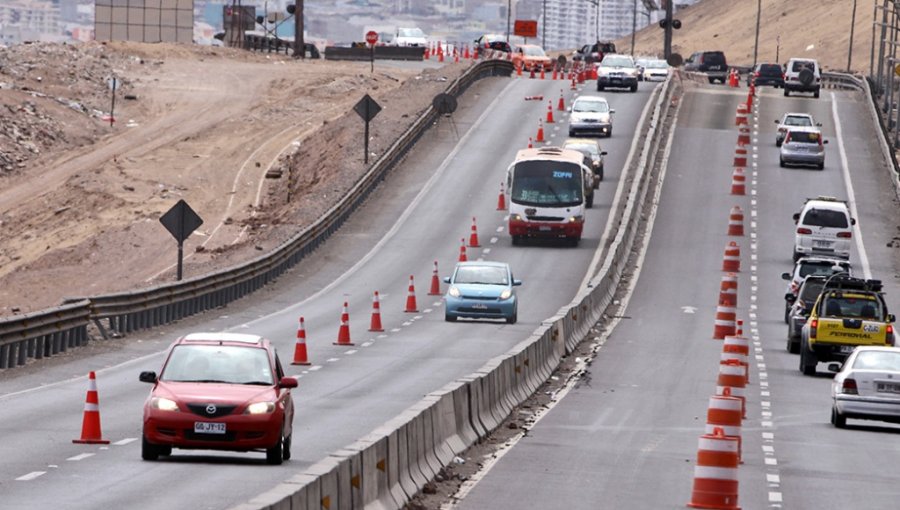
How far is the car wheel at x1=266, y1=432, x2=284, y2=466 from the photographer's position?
1797 cm

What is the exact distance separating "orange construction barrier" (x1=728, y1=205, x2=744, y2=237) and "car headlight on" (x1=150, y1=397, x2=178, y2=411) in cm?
4010

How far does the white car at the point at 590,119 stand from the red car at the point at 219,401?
54.3m

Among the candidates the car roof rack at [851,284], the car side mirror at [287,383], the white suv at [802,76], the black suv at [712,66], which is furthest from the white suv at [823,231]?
the black suv at [712,66]

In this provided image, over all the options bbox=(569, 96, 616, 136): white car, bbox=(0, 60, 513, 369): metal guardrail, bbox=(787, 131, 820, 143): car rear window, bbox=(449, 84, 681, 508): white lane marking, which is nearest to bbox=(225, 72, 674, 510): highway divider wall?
bbox=(449, 84, 681, 508): white lane marking

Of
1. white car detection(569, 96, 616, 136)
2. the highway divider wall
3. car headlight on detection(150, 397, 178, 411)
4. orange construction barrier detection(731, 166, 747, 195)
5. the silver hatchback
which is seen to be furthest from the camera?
white car detection(569, 96, 616, 136)

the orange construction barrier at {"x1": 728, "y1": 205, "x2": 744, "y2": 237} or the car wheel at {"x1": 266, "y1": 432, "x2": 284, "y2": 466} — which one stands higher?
the car wheel at {"x1": 266, "y1": 432, "x2": 284, "y2": 466}

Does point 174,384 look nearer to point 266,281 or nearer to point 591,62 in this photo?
point 266,281

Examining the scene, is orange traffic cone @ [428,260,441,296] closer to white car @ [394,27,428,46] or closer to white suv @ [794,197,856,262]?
white suv @ [794,197,856,262]

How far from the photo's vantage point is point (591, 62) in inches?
4793

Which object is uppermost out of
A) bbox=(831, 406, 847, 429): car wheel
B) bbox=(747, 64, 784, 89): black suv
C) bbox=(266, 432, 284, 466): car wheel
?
bbox=(747, 64, 784, 89): black suv

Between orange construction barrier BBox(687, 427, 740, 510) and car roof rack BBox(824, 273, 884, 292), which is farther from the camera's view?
car roof rack BBox(824, 273, 884, 292)

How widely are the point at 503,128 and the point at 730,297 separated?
119 ft

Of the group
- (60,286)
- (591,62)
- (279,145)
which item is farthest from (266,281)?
(591,62)

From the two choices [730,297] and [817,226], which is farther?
[817,226]
